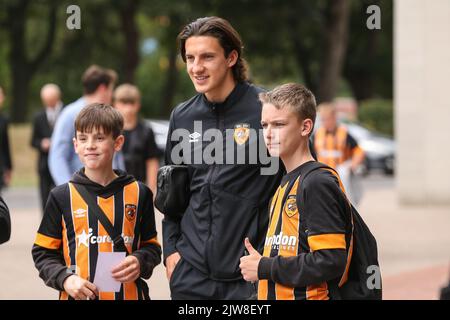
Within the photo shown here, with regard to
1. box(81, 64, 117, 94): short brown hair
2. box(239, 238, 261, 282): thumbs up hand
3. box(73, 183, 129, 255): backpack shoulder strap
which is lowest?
box(239, 238, 261, 282): thumbs up hand

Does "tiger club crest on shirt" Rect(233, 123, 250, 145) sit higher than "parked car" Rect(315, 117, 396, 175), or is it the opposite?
"tiger club crest on shirt" Rect(233, 123, 250, 145)

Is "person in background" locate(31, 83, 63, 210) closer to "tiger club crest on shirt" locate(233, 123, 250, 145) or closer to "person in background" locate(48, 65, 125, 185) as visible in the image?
"person in background" locate(48, 65, 125, 185)

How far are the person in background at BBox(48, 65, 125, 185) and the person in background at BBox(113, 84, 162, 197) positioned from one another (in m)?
0.82

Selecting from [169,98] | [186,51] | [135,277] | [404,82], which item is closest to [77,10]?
[186,51]

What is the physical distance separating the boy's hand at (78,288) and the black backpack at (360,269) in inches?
43.4

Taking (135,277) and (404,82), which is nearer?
(135,277)

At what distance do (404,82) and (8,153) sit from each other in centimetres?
848

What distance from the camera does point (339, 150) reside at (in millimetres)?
12562

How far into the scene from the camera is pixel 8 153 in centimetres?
1230

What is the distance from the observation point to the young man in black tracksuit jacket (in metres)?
4.55

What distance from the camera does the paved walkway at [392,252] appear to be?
884 cm

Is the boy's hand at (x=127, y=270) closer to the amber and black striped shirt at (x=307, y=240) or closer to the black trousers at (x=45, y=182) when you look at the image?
the amber and black striped shirt at (x=307, y=240)

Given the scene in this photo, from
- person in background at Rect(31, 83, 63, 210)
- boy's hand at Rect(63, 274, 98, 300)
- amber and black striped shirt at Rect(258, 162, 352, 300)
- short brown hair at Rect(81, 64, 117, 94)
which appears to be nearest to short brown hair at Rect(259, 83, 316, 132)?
amber and black striped shirt at Rect(258, 162, 352, 300)
